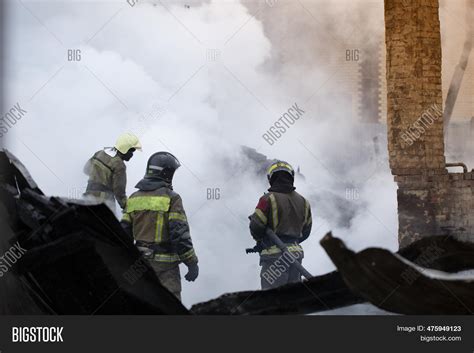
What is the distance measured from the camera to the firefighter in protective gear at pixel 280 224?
22.4 ft

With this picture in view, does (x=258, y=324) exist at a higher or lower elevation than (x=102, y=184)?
lower

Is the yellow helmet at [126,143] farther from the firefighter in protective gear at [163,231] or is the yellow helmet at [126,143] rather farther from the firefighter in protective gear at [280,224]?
the firefighter in protective gear at [280,224]

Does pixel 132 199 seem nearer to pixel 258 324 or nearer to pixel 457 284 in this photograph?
pixel 258 324

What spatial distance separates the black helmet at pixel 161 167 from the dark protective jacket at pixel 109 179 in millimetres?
1092

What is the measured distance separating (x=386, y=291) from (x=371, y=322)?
690mm

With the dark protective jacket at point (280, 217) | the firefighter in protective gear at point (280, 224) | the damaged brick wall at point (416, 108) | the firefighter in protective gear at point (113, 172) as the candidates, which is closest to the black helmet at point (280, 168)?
the firefighter in protective gear at point (280, 224)

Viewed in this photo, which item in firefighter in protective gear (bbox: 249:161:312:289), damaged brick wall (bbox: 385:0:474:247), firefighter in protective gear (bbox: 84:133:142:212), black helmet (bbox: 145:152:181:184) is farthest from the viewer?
damaged brick wall (bbox: 385:0:474:247)

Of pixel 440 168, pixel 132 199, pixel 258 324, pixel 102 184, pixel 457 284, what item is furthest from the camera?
pixel 440 168

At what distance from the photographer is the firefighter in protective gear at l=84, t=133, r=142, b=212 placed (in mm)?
7469

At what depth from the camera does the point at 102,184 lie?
24.6 feet

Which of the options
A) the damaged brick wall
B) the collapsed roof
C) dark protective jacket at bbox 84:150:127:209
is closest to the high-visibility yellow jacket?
dark protective jacket at bbox 84:150:127:209

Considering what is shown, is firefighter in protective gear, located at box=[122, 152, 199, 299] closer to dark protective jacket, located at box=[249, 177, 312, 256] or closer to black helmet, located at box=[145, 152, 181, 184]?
black helmet, located at box=[145, 152, 181, 184]

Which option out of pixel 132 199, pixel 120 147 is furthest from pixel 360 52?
pixel 132 199

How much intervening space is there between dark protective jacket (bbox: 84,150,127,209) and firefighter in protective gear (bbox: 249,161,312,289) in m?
1.41
